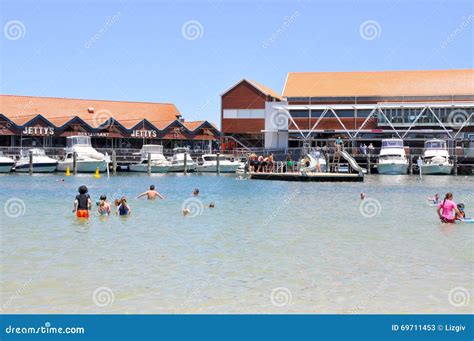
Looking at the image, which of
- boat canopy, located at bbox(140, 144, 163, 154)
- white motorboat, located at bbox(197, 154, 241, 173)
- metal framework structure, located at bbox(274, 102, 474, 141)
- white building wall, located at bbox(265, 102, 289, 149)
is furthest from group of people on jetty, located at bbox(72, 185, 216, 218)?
white building wall, located at bbox(265, 102, 289, 149)

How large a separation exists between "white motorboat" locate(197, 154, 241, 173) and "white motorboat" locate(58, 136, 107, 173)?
1052 centimetres

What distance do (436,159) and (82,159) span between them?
3456 centimetres

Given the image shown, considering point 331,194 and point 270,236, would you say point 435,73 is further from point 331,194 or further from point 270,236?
point 270,236

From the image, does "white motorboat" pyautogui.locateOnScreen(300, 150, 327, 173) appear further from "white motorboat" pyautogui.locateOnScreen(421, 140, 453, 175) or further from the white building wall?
the white building wall

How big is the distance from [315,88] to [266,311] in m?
72.4

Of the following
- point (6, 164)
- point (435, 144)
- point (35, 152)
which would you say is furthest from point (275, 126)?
point (6, 164)

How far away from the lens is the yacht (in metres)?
65.7

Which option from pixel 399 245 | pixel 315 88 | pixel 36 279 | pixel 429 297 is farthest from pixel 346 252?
pixel 315 88

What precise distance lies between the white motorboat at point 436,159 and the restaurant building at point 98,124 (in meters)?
28.6

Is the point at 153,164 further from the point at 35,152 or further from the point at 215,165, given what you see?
the point at 35,152

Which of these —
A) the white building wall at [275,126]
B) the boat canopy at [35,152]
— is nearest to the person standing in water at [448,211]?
the boat canopy at [35,152]

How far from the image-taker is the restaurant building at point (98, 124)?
80.3 m

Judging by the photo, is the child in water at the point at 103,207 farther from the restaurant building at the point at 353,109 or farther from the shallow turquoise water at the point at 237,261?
the restaurant building at the point at 353,109

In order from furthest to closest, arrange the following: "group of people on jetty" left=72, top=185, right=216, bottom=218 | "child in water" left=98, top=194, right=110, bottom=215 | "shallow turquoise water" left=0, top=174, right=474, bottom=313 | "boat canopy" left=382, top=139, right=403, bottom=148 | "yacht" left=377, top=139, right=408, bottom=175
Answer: "boat canopy" left=382, top=139, right=403, bottom=148
"yacht" left=377, top=139, right=408, bottom=175
"child in water" left=98, top=194, right=110, bottom=215
"group of people on jetty" left=72, top=185, right=216, bottom=218
"shallow turquoise water" left=0, top=174, right=474, bottom=313
